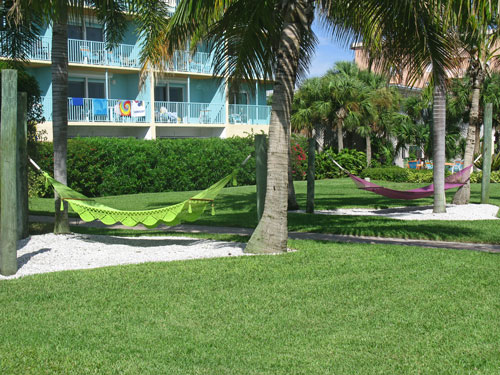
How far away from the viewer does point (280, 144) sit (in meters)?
8.62

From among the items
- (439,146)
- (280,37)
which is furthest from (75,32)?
(280,37)

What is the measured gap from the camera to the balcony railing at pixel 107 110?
26.6 metres

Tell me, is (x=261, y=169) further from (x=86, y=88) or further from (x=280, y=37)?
(x=86, y=88)

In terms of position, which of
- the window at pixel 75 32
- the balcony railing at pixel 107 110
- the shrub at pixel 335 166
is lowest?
the shrub at pixel 335 166

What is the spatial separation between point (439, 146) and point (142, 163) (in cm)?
1293

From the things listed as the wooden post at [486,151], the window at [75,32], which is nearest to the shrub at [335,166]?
the window at [75,32]

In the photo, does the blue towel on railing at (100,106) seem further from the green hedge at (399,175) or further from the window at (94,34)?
the green hedge at (399,175)

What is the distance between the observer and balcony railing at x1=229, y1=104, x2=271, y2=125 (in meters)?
32.9

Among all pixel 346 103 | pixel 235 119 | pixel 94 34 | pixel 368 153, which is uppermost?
pixel 94 34

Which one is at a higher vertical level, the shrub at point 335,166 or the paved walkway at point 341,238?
the shrub at point 335,166

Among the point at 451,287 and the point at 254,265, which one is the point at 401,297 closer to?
the point at 451,287

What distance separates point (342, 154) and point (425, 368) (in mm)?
28628

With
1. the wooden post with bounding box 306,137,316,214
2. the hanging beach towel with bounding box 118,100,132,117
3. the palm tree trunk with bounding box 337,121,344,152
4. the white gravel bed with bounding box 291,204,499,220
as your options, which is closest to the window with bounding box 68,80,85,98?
the hanging beach towel with bounding box 118,100,132,117

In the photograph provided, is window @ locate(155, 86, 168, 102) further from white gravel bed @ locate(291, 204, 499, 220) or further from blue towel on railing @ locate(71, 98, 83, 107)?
white gravel bed @ locate(291, 204, 499, 220)
